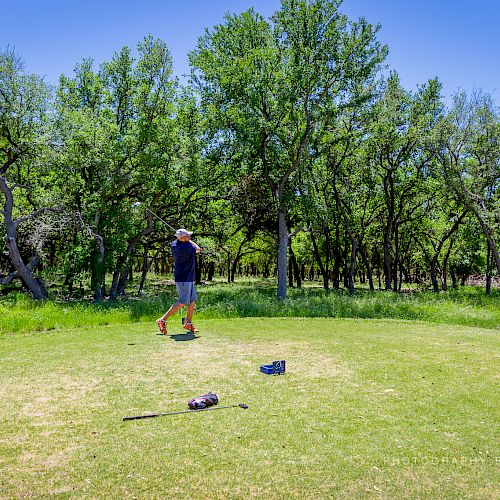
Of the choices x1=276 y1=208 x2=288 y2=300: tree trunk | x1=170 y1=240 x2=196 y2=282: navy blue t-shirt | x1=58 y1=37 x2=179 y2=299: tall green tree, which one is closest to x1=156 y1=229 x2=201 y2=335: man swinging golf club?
x1=170 y1=240 x2=196 y2=282: navy blue t-shirt

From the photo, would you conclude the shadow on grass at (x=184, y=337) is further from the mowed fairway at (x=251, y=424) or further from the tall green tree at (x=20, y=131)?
the tall green tree at (x=20, y=131)

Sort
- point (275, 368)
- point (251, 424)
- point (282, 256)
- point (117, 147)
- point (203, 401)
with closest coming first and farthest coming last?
point (251, 424) < point (203, 401) < point (275, 368) < point (117, 147) < point (282, 256)

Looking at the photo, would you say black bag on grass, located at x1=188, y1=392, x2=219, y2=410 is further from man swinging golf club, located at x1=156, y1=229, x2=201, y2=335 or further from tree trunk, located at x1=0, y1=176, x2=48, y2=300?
tree trunk, located at x1=0, y1=176, x2=48, y2=300

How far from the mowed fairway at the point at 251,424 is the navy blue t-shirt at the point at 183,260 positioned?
2184 mm

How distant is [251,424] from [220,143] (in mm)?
24371

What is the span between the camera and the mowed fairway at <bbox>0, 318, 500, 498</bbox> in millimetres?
3597

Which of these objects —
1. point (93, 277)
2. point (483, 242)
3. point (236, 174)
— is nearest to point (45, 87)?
point (93, 277)

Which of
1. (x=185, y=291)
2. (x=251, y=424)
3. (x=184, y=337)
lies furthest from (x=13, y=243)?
(x=251, y=424)

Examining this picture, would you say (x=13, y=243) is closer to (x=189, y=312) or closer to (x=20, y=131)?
(x=20, y=131)

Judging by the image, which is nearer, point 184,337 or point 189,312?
point 184,337

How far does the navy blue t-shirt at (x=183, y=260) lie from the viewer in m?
10.5

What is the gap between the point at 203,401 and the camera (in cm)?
513

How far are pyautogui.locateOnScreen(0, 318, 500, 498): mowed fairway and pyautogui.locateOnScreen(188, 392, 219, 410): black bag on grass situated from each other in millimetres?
217

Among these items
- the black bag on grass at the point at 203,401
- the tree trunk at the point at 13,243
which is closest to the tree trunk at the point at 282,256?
the tree trunk at the point at 13,243
